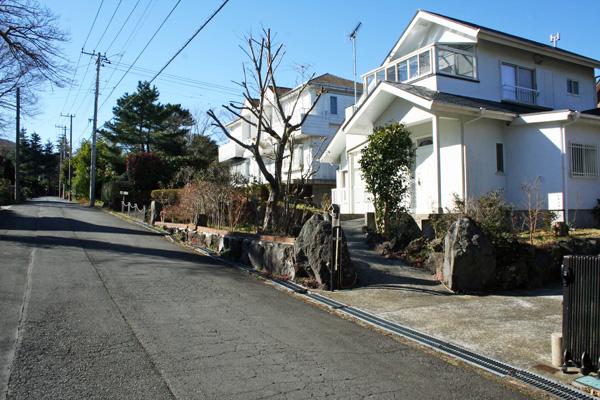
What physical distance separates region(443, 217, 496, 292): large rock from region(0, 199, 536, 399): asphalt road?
3.14m

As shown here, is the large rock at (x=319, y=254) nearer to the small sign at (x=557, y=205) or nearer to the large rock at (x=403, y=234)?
the large rock at (x=403, y=234)

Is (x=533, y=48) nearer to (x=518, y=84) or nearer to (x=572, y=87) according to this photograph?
(x=518, y=84)

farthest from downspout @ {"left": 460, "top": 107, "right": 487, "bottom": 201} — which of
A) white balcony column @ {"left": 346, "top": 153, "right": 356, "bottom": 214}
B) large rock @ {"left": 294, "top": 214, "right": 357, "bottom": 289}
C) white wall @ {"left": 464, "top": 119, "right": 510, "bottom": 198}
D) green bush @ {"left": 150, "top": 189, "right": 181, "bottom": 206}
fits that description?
green bush @ {"left": 150, "top": 189, "right": 181, "bottom": 206}

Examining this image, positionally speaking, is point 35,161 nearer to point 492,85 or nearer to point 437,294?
point 492,85

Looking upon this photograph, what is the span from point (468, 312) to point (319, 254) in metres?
3.11

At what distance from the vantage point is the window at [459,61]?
18.1m

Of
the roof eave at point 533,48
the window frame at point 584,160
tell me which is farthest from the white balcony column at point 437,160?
the roof eave at point 533,48

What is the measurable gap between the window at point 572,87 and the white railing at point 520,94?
2453 millimetres

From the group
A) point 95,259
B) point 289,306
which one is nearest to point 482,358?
point 289,306

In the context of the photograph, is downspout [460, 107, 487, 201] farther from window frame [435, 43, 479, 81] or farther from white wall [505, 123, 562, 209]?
window frame [435, 43, 479, 81]

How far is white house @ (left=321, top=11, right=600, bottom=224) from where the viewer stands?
15.8 metres

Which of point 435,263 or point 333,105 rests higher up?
point 333,105

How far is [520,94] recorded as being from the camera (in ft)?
63.3

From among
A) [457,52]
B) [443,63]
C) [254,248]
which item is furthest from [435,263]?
[443,63]
